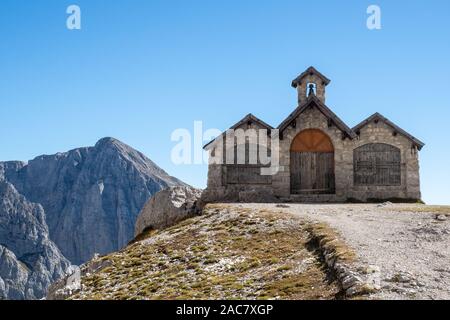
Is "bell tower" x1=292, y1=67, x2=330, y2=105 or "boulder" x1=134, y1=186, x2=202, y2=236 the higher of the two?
"bell tower" x1=292, y1=67, x2=330, y2=105

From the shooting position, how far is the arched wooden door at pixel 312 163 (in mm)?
44562

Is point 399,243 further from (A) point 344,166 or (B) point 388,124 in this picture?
(B) point 388,124

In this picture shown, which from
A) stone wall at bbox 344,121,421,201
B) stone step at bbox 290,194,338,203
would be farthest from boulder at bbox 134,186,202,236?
stone wall at bbox 344,121,421,201

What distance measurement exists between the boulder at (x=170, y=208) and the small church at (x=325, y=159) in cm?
264

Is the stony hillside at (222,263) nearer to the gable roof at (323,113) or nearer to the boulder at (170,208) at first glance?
the boulder at (170,208)

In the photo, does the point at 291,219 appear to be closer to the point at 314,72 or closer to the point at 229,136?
the point at 229,136

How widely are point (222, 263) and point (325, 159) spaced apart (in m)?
22.1

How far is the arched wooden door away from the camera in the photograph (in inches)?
1754

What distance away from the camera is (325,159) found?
45000 mm

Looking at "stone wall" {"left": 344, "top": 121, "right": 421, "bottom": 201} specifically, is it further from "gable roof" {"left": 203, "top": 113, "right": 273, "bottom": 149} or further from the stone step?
"gable roof" {"left": 203, "top": 113, "right": 273, "bottom": 149}

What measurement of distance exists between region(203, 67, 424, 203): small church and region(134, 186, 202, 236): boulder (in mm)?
2644
